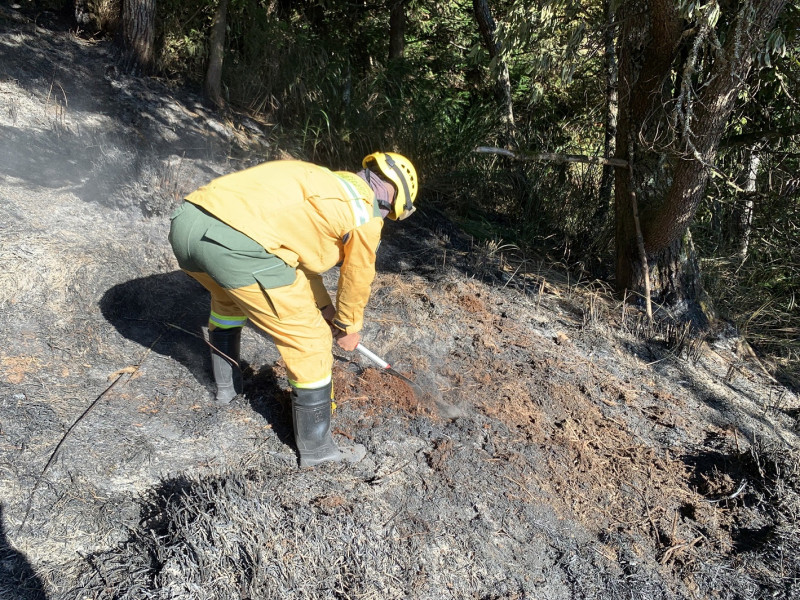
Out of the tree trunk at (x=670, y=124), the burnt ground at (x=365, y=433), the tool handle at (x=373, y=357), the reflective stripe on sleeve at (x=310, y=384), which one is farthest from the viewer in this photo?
the tree trunk at (x=670, y=124)

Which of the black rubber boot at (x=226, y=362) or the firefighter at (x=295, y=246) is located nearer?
the firefighter at (x=295, y=246)

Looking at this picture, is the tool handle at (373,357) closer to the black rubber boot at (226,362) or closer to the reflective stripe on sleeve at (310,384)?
the reflective stripe on sleeve at (310,384)

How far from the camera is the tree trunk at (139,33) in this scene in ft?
19.7

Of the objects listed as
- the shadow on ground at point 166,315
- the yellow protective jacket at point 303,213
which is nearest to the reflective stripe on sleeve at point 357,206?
the yellow protective jacket at point 303,213

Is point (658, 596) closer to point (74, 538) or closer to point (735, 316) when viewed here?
point (74, 538)

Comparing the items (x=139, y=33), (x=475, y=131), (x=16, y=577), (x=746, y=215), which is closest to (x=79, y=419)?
(x=16, y=577)

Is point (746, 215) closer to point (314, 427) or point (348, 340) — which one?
point (348, 340)

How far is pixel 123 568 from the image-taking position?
103 inches

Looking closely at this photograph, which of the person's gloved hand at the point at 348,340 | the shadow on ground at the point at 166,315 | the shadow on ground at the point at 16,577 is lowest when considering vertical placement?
the shadow on ground at the point at 166,315

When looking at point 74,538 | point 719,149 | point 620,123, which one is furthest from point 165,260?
point 719,149

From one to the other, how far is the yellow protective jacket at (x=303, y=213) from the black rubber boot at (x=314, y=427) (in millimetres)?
544

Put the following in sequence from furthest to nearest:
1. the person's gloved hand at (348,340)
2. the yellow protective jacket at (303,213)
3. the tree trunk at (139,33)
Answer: the tree trunk at (139,33) < the person's gloved hand at (348,340) < the yellow protective jacket at (303,213)

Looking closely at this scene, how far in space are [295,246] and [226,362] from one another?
991 mm

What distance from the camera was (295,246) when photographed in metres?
3.09
